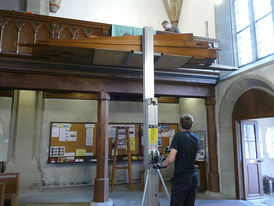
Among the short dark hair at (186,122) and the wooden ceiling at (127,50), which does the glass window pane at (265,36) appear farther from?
the short dark hair at (186,122)

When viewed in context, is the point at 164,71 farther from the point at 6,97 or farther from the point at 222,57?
the point at 6,97

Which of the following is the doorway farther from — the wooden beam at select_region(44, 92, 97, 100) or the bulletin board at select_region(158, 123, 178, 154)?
the wooden beam at select_region(44, 92, 97, 100)

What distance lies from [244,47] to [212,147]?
239 centimetres

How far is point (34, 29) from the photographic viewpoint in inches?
180

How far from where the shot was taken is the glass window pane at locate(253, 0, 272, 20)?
184 inches

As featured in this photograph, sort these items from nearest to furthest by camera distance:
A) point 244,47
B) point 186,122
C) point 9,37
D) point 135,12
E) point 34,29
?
point 186,122
point 9,37
point 34,29
point 244,47
point 135,12

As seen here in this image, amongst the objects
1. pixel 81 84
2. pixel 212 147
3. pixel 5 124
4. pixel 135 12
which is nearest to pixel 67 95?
pixel 5 124

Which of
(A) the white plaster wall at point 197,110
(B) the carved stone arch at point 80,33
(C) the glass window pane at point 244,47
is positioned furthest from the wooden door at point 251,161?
(B) the carved stone arch at point 80,33

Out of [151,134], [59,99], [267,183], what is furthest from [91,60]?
[267,183]

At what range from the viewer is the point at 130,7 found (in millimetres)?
7867

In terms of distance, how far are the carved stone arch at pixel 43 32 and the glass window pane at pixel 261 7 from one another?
4.19 meters

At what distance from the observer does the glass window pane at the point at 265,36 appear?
4570mm

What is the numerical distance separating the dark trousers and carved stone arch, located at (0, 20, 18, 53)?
3799 mm

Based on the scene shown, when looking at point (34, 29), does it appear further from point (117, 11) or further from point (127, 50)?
point (117, 11)
